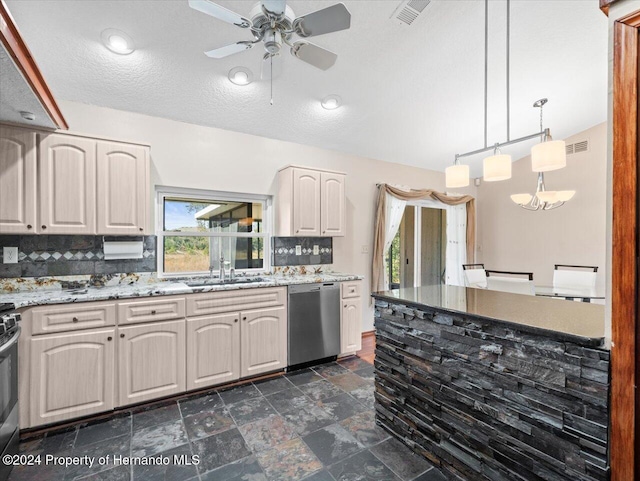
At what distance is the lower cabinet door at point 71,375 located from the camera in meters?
2.16

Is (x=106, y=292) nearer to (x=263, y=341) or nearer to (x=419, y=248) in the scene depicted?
(x=263, y=341)

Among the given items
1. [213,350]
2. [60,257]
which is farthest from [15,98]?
[213,350]

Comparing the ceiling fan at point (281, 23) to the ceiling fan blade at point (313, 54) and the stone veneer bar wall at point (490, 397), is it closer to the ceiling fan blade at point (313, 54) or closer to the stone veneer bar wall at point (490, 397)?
the ceiling fan blade at point (313, 54)

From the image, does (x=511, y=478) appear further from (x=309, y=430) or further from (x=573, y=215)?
(x=573, y=215)

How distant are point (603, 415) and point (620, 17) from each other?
142 cm

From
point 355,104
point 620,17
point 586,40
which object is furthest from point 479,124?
point 620,17

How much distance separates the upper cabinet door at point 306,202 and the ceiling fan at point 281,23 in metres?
1.55

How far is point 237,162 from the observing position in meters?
3.56

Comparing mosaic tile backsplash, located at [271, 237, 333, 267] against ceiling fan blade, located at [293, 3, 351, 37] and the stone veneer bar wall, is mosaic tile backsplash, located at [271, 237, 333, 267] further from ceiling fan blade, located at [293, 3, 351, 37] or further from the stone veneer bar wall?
ceiling fan blade, located at [293, 3, 351, 37]

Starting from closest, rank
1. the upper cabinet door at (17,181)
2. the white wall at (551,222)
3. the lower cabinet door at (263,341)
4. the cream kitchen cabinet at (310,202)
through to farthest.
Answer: the upper cabinet door at (17,181) → the lower cabinet door at (263,341) → the cream kitchen cabinet at (310,202) → the white wall at (551,222)

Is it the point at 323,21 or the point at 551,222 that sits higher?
the point at 323,21

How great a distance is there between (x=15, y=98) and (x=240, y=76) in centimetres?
153

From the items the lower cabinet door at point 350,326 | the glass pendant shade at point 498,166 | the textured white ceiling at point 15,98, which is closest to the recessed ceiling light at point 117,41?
the textured white ceiling at point 15,98

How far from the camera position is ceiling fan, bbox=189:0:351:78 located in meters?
1.64
